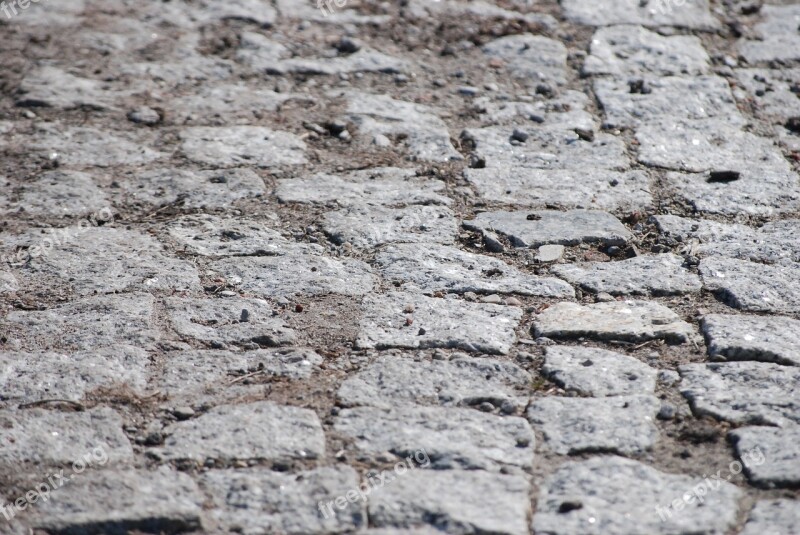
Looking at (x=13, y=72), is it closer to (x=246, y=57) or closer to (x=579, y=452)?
(x=246, y=57)

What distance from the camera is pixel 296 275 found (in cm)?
323

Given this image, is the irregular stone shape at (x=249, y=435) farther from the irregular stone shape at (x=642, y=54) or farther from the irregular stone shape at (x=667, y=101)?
the irregular stone shape at (x=642, y=54)

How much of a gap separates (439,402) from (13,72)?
3062 millimetres

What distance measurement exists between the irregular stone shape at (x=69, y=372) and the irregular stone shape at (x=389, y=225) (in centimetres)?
94

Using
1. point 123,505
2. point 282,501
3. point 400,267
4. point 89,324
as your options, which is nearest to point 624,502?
point 282,501

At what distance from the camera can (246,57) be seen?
15.8ft

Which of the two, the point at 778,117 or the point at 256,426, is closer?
the point at 256,426

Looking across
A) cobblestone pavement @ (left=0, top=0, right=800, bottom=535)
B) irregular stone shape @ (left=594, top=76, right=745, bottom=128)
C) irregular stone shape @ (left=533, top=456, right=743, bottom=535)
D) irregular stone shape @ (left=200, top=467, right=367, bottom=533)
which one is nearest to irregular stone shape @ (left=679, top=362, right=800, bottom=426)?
cobblestone pavement @ (left=0, top=0, right=800, bottom=535)

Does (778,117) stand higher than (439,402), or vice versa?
(778,117)

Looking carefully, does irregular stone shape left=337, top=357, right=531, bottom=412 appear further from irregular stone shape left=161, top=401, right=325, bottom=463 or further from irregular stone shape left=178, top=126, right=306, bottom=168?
irregular stone shape left=178, top=126, right=306, bottom=168

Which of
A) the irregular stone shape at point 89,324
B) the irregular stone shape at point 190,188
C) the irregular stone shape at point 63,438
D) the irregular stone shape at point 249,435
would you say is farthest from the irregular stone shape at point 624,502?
the irregular stone shape at point 190,188

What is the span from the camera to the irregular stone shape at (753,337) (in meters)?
2.78

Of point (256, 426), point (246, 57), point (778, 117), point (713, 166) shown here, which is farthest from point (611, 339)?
point (246, 57)

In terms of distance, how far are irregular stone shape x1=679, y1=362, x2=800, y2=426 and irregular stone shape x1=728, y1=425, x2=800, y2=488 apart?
0.15ft
